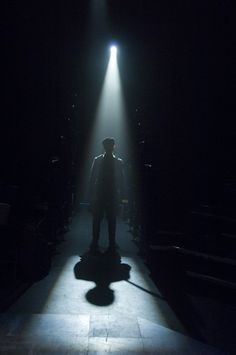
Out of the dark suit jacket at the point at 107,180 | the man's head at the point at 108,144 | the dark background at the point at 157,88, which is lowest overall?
the dark suit jacket at the point at 107,180

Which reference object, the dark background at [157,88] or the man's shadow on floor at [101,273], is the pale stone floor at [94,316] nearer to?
the man's shadow on floor at [101,273]

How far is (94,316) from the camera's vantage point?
3.98 m

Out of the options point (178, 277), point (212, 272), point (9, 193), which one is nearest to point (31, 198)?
point (9, 193)

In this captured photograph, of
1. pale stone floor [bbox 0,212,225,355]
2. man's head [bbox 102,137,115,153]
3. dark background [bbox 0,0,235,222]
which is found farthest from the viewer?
dark background [bbox 0,0,235,222]

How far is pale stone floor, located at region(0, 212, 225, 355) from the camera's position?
10.6 ft

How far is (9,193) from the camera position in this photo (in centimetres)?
731

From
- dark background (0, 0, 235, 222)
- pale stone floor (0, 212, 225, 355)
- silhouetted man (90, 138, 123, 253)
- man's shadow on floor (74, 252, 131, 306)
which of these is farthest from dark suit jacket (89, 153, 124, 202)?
pale stone floor (0, 212, 225, 355)

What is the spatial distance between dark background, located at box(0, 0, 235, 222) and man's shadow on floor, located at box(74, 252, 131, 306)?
191 cm

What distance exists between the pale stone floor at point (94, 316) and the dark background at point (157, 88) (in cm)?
261

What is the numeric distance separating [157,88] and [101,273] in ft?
22.5

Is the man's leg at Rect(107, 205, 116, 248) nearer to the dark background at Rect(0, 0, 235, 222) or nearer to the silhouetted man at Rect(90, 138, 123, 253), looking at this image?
the silhouetted man at Rect(90, 138, 123, 253)

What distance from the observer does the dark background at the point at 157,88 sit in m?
8.47

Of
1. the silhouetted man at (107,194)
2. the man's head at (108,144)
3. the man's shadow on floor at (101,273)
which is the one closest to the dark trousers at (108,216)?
the silhouetted man at (107,194)

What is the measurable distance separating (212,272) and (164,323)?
220cm
